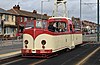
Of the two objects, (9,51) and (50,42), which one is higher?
(50,42)

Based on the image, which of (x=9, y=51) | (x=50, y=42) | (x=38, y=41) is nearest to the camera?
(x=38, y=41)

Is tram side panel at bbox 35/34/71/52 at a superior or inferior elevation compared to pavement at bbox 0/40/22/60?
superior

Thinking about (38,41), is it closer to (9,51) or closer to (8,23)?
(9,51)

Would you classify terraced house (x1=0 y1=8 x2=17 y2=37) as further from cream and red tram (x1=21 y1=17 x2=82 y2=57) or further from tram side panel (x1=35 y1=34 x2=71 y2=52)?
cream and red tram (x1=21 y1=17 x2=82 y2=57)

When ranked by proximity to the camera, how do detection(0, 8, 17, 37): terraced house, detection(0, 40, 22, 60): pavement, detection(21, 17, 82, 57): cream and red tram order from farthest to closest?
detection(0, 8, 17, 37): terraced house, detection(0, 40, 22, 60): pavement, detection(21, 17, 82, 57): cream and red tram

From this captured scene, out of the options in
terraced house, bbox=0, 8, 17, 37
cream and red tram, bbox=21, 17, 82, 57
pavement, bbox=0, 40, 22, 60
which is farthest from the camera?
terraced house, bbox=0, 8, 17, 37

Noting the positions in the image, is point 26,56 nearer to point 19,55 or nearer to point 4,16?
point 19,55

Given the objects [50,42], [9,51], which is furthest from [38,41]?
[9,51]

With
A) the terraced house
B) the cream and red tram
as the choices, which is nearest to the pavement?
the cream and red tram

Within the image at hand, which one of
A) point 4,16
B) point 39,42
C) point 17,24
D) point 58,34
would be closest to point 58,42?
point 58,34

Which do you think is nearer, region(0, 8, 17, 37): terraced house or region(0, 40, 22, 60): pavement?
region(0, 40, 22, 60): pavement

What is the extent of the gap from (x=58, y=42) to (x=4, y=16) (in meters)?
54.1

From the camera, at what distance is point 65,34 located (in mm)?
29016

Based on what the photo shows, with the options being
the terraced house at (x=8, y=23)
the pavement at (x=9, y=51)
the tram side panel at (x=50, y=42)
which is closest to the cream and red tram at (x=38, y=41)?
the tram side panel at (x=50, y=42)
